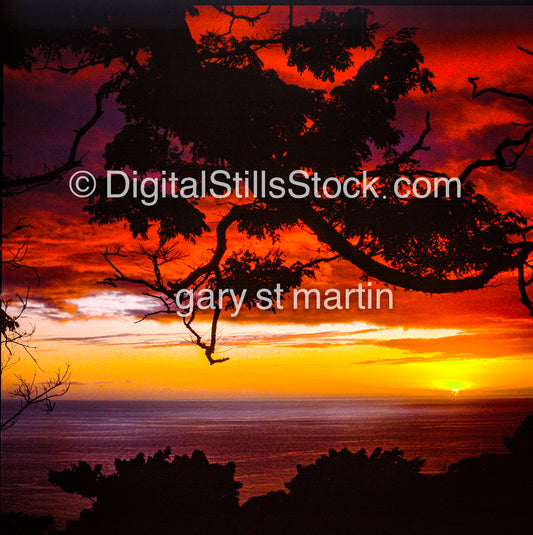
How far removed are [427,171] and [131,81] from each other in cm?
519

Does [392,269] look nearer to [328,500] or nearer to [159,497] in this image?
[328,500]

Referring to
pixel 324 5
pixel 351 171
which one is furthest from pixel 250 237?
pixel 324 5

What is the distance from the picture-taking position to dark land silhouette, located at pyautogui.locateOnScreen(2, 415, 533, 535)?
31.2ft

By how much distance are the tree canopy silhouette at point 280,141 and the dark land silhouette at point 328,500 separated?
2437 millimetres

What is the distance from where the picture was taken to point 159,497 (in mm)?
10664

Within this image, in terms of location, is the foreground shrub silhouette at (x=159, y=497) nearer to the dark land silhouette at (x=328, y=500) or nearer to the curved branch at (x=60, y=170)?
the dark land silhouette at (x=328, y=500)

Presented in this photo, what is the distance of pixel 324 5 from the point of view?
35.1 ft
